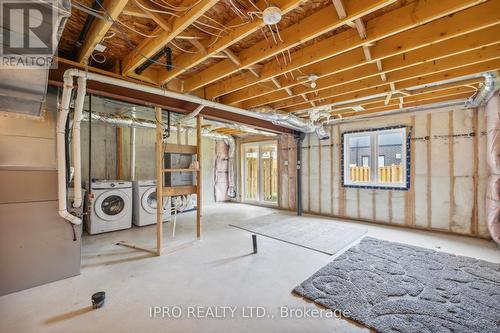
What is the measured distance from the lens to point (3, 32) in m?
1.26

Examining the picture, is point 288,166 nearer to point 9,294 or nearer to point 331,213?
point 331,213

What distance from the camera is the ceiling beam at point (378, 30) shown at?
1.63m

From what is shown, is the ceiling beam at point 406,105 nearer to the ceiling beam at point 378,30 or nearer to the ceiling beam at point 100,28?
the ceiling beam at point 378,30

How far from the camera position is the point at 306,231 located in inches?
161

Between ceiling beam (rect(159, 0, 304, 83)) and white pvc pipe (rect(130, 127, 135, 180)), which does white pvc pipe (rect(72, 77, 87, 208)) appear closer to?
ceiling beam (rect(159, 0, 304, 83))

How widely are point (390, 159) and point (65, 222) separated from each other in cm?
558

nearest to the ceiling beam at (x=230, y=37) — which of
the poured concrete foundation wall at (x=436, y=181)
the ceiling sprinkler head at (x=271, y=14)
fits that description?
the ceiling sprinkler head at (x=271, y=14)

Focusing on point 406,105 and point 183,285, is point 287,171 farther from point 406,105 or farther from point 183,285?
point 183,285

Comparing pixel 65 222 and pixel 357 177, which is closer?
pixel 65 222

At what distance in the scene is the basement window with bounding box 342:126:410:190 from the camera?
14.7ft

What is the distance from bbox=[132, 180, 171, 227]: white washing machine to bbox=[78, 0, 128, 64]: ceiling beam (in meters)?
2.73

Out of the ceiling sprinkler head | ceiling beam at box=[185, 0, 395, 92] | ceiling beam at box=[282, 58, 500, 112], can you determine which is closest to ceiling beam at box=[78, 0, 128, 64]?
the ceiling sprinkler head

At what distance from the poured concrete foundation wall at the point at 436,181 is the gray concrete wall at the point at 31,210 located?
5.16 meters

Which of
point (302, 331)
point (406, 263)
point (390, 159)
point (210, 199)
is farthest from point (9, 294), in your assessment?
point (390, 159)
